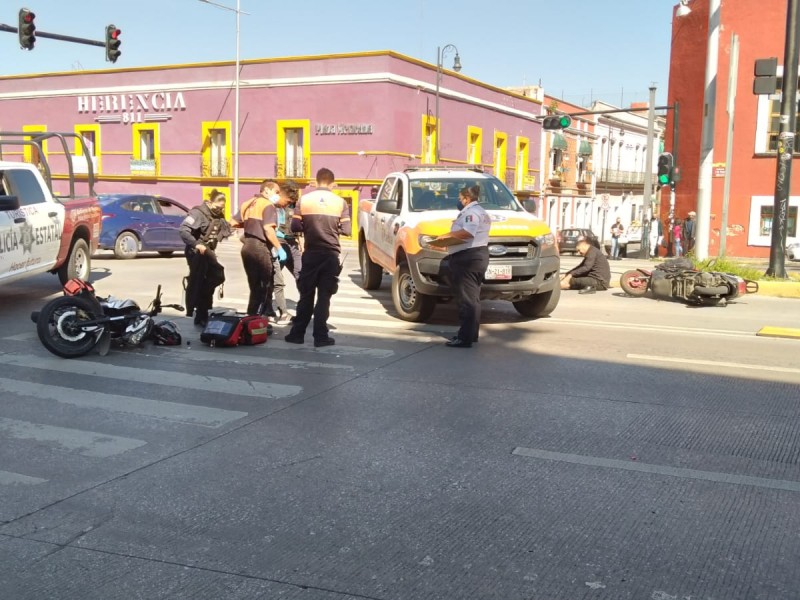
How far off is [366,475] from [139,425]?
6.35ft

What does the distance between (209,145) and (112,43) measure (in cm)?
1795

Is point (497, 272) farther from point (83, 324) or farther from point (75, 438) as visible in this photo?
point (75, 438)

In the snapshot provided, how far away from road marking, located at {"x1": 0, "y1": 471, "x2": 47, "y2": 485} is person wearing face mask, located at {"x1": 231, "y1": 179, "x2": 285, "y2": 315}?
16.1 feet

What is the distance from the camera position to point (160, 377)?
7.26 meters

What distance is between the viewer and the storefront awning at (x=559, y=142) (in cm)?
5169

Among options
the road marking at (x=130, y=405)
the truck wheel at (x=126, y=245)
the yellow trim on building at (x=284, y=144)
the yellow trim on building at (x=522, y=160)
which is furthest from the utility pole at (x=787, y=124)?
the yellow trim on building at (x=522, y=160)

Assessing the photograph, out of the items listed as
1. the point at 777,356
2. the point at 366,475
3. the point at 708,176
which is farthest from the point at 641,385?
the point at 708,176

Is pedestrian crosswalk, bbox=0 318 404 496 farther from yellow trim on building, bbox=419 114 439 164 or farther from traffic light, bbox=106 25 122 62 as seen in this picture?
yellow trim on building, bbox=419 114 439 164

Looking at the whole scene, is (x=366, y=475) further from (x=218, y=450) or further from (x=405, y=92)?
(x=405, y=92)

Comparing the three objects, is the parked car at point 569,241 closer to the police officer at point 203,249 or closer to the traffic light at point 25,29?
the traffic light at point 25,29

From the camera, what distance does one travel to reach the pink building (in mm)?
36125

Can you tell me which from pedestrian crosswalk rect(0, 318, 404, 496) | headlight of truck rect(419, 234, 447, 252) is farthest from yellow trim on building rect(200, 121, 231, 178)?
pedestrian crosswalk rect(0, 318, 404, 496)

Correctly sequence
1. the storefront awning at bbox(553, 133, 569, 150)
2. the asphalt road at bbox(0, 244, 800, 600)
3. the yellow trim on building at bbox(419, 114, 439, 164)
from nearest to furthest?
the asphalt road at bbox(0, 244, 800, 600)
the yellow trim on building at bbox(419, 114, 439, 164)
the storefront awning at bbox(553, 133, 569, 150)

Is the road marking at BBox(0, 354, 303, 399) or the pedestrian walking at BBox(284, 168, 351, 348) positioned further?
the pedestrian walking at BBox(284, 168, 351, 348)
